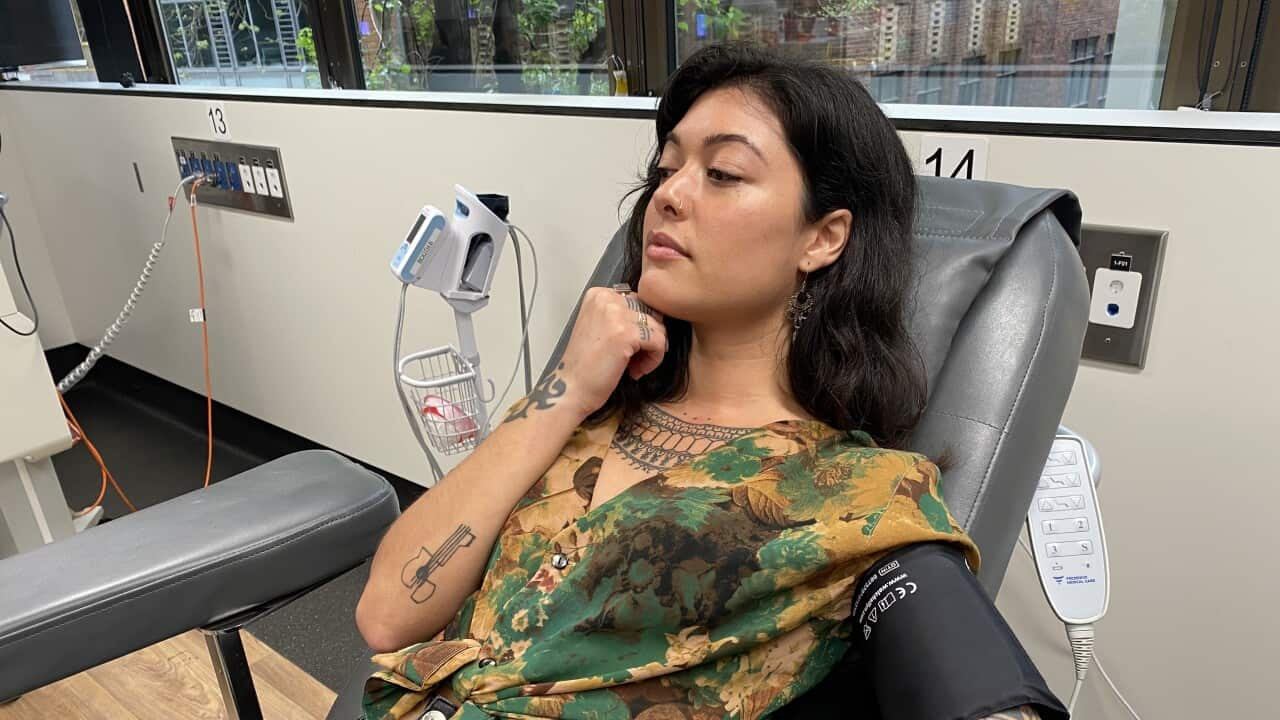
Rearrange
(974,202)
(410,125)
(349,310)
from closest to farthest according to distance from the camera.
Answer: (974,202)
(410,125)
(349,310)

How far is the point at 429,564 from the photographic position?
0.98 metres

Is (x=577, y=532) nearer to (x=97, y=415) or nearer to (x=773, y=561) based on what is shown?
(x=773, y=561)

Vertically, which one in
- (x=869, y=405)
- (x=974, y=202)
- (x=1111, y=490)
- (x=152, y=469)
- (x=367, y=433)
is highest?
(x=974, y=202)

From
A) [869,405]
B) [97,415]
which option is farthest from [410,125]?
[97,415]

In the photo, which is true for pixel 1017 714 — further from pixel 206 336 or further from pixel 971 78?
pixel 206 336

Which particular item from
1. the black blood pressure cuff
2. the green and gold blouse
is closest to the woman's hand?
the green and gold blouse

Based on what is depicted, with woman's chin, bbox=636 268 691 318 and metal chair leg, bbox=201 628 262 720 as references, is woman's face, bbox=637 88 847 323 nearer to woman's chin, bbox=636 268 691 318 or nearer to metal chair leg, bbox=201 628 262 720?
woman's chin, bbox=636 268 691 318

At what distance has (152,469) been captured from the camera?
2791 millimetres

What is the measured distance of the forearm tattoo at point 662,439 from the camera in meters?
1.01

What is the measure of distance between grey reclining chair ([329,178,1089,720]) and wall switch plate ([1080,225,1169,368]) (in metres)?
0.14

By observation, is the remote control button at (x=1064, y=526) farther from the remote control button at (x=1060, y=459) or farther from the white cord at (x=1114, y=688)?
the white cord at (x=1114, y=688)

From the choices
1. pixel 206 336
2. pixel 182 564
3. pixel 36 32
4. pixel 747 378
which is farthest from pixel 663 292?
pixel 36 32

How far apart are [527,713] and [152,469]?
2.38 m

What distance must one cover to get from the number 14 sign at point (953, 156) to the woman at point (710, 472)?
320 millimetres
